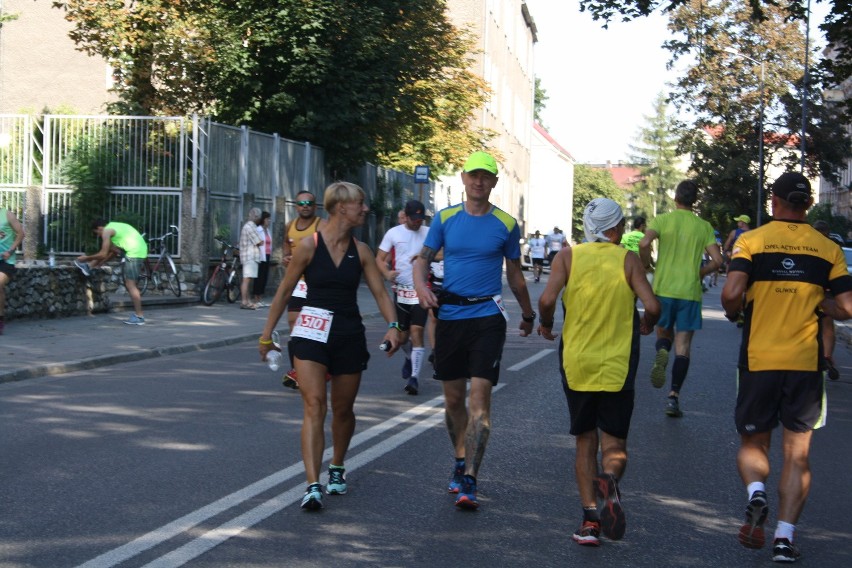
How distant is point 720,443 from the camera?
8.66 metres

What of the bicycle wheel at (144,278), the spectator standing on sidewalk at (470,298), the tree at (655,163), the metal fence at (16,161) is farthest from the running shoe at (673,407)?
the tree at (655,163)

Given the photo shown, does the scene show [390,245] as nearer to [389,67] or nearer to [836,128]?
[389,67]

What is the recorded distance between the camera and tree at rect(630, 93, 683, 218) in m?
129

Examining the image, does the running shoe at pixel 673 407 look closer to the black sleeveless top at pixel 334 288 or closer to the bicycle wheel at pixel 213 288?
the black sleeveless top at pixel 334 288

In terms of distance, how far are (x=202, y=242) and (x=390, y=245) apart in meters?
12.6

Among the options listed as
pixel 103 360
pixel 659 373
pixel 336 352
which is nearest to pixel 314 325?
pixel 336 352

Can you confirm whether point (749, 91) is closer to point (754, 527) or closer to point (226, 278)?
point (226, 278)

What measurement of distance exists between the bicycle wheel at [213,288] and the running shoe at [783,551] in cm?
1807

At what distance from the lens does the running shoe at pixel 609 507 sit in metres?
5.39

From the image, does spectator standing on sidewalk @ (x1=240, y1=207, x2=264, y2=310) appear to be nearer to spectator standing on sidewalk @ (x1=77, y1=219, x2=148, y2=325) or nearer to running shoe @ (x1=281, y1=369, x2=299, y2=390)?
spectator standing on sidewalk @ (x1=77, y1=219, x2=148, y2=325)

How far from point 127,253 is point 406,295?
25.4 feet

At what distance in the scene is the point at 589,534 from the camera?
5.60m

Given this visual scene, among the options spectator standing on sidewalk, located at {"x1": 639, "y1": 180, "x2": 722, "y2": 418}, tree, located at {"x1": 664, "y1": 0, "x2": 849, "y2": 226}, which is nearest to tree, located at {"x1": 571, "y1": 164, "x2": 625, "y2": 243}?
tree, located at {"x1": 664, "y1": 0, "x2": 849, "y2": 226}

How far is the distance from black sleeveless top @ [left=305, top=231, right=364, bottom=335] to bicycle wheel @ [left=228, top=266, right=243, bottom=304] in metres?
17.1
